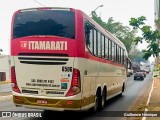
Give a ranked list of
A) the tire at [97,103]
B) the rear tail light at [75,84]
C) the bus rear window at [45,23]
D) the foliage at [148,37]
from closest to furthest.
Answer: the rear tail light at [75,84], the bus rear window at [45,23], the tire at [97,103], the foliage at [148,37]

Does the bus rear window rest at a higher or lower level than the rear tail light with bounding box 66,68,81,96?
higher

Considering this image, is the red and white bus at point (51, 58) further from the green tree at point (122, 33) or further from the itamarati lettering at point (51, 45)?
the green tree at point (122, 33)

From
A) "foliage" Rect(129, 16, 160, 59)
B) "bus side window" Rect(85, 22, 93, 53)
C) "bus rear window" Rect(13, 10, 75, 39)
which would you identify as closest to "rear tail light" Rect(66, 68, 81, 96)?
"bus rear window" Rect(13, 10, 75, 39)

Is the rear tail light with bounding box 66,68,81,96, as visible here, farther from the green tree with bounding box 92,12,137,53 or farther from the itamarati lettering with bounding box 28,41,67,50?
the green tree with bounding box 92,12,137,53

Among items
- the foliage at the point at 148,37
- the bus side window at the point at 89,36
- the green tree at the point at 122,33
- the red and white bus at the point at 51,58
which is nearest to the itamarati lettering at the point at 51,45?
the red and white bus at the point at 51,58

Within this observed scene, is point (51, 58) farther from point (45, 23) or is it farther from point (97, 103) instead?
point (97, 103)

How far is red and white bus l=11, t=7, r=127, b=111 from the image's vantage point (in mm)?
10523

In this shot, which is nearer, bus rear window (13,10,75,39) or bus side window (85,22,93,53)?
bus rear window (13,10,75,39)

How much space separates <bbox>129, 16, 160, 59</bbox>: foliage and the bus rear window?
659 centimetres

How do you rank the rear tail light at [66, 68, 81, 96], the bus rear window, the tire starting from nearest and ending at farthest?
the rear tail light at [66, 68, 81, 96] < the bus rear window < the tire

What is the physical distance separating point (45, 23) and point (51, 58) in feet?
3.99

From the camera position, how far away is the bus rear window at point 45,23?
35.2 ft

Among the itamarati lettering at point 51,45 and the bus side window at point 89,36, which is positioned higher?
the bus side window at point 89,36

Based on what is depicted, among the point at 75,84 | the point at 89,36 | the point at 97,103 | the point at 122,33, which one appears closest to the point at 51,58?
the point at 75,84
